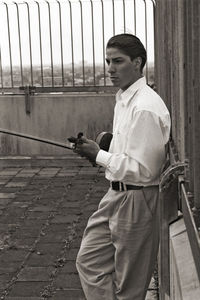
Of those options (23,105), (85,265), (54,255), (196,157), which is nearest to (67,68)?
(23,105)

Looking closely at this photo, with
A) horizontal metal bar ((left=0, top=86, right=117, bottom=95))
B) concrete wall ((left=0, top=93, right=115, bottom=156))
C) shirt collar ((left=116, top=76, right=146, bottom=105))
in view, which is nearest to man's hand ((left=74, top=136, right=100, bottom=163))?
shirt collar ((left=116, top=76, right=146, bottom=105))

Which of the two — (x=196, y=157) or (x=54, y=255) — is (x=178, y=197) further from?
(x=54, y=255)

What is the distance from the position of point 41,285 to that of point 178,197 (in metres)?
2.17

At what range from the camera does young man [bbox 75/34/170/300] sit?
3312mm

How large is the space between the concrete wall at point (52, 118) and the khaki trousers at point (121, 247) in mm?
7200

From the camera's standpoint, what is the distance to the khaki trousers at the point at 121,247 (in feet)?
11.4

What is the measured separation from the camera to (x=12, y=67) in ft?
37.2

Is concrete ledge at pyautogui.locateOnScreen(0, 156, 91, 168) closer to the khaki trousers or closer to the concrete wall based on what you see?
the concrete wall

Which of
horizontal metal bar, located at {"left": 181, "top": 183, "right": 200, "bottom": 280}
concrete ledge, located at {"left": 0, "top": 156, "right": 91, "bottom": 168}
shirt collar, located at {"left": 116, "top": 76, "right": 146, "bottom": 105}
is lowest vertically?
concrete ledge, located at {"left": 0, "top": 156, "right": 91, "bottom": 168}

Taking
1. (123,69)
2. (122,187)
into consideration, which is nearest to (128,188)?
(122,187)

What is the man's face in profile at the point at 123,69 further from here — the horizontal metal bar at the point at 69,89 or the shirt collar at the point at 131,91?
the horizontal metal bar at the point at 69,89

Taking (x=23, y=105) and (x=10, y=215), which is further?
(x=23, y=105)

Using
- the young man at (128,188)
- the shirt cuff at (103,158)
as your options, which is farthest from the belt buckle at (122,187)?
the shirt cuff at (103,158)

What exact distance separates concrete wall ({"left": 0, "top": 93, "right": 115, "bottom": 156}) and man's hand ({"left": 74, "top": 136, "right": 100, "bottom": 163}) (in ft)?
24.0
